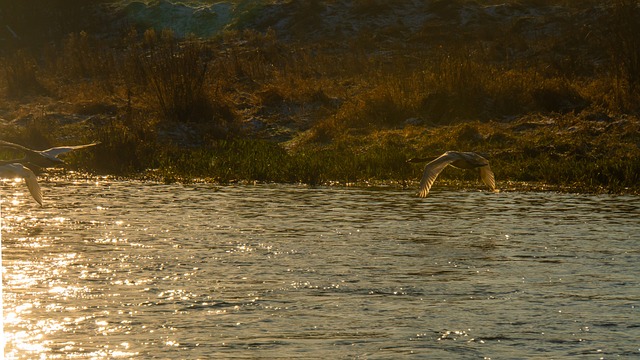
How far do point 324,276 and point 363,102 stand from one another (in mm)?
15420

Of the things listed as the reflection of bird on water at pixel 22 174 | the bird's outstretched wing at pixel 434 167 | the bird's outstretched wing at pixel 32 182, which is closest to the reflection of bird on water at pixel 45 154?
the reflection of bird on water at pixel 22 174

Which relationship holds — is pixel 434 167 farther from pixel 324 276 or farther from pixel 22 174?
pixel 22 174

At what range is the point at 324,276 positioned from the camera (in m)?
13.0

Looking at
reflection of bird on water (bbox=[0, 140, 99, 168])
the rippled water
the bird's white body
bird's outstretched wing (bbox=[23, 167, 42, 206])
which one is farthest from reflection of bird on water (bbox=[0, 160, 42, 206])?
the bird's white body

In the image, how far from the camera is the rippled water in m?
10.2

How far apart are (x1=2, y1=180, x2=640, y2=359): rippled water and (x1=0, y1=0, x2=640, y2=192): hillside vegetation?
9.89 ft

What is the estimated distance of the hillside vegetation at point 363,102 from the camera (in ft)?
75.6

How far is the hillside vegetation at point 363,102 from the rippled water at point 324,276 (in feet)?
9.89

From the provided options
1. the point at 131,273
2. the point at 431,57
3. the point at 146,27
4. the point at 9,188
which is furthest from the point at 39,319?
the point at 146,27

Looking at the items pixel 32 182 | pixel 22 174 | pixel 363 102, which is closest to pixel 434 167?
pixel 32 182

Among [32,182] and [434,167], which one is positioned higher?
[32,182]

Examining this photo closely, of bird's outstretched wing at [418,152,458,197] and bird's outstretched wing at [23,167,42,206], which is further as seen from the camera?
bird's outstretched wing at [418,152,458,197]

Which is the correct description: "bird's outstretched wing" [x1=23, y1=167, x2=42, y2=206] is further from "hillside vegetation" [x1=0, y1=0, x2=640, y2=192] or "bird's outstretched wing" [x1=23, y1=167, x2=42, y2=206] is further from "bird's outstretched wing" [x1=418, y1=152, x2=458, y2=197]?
"hillside vegetation" [x1=0, y1=0, x2=640, y2=192]

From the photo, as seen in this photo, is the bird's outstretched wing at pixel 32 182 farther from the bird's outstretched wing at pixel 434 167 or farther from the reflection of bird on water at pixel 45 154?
the bird's outstretched wing at pixel 434 167
